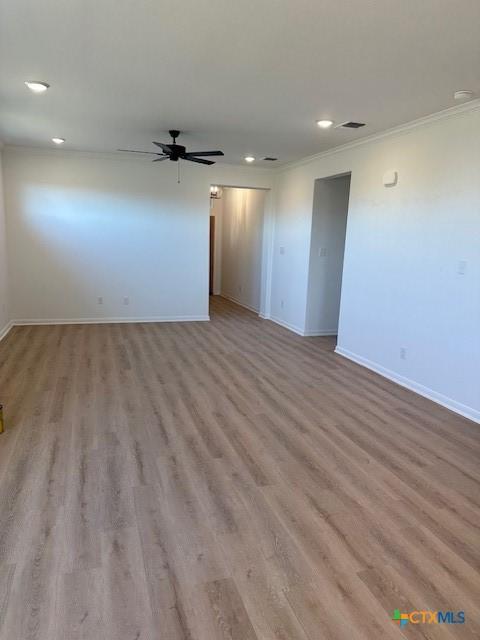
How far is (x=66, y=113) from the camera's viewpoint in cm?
432

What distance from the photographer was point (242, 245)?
9.09 metres

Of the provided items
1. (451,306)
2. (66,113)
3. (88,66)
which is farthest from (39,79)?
(451,306)

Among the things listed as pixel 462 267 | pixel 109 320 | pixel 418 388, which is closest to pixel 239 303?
pixel 109 320

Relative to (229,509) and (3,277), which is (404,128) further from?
(3,277)

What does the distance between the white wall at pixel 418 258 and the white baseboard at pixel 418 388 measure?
0.01 meters

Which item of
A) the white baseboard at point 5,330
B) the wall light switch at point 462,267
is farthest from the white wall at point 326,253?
the white baseboard at point 5,330

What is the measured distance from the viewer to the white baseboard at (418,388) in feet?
12.2

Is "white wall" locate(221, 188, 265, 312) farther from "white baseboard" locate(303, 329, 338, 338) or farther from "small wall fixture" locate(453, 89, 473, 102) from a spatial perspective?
"small wall fixture" locate(453, 89, 473, 102)

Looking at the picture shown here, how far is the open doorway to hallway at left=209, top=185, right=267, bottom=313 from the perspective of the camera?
27.0 feet

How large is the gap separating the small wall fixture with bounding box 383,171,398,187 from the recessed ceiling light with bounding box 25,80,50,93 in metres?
3.36

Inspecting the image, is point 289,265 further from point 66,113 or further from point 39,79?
point 39,79

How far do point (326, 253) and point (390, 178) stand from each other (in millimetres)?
1970

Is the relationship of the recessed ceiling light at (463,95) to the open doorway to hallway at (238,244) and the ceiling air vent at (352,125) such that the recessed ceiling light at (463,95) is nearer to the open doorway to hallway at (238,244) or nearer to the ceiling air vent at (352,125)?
the ceiling air vent at (352,125)

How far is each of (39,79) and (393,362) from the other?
166 inches
